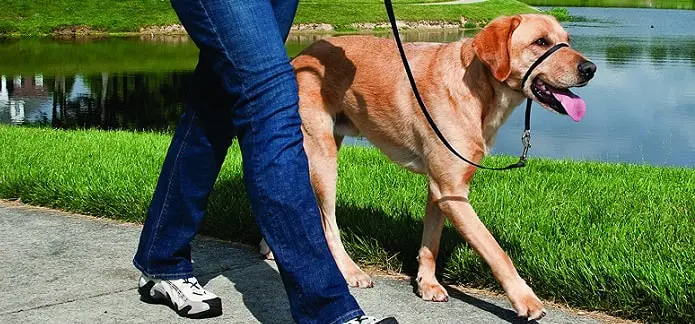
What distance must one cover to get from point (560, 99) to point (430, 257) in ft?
3.01

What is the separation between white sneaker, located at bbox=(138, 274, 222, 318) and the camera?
11.7 feet

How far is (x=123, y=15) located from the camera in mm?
38594

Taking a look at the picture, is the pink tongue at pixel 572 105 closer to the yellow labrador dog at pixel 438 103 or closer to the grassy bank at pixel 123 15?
the yellow labrador dog at pixel 438 103

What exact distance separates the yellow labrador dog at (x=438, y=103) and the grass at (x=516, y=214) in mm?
356

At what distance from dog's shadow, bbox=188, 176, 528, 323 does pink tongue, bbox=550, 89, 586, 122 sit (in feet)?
2.83

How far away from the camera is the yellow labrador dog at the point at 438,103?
3734 millimetres

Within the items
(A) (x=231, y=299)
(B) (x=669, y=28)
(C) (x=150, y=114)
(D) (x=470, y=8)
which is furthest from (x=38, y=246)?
(D) (x=470, y=8)

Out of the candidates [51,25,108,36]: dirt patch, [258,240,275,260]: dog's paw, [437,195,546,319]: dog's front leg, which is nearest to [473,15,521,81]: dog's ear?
[437,195,546,319]: dog's front leg

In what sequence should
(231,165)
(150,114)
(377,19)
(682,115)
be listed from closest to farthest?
(231,165)
(682,115)
(150,114)
(377,19)

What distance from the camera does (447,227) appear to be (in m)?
4.76

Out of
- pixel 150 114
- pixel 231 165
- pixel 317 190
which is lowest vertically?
pixel 150 114

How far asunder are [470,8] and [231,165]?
42.9 m

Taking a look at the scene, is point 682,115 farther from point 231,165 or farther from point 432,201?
point 432,201

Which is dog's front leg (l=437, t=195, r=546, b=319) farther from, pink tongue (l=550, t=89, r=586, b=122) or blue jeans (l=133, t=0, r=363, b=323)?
blue jeans (l=133, t=0, r=363, b=323)
